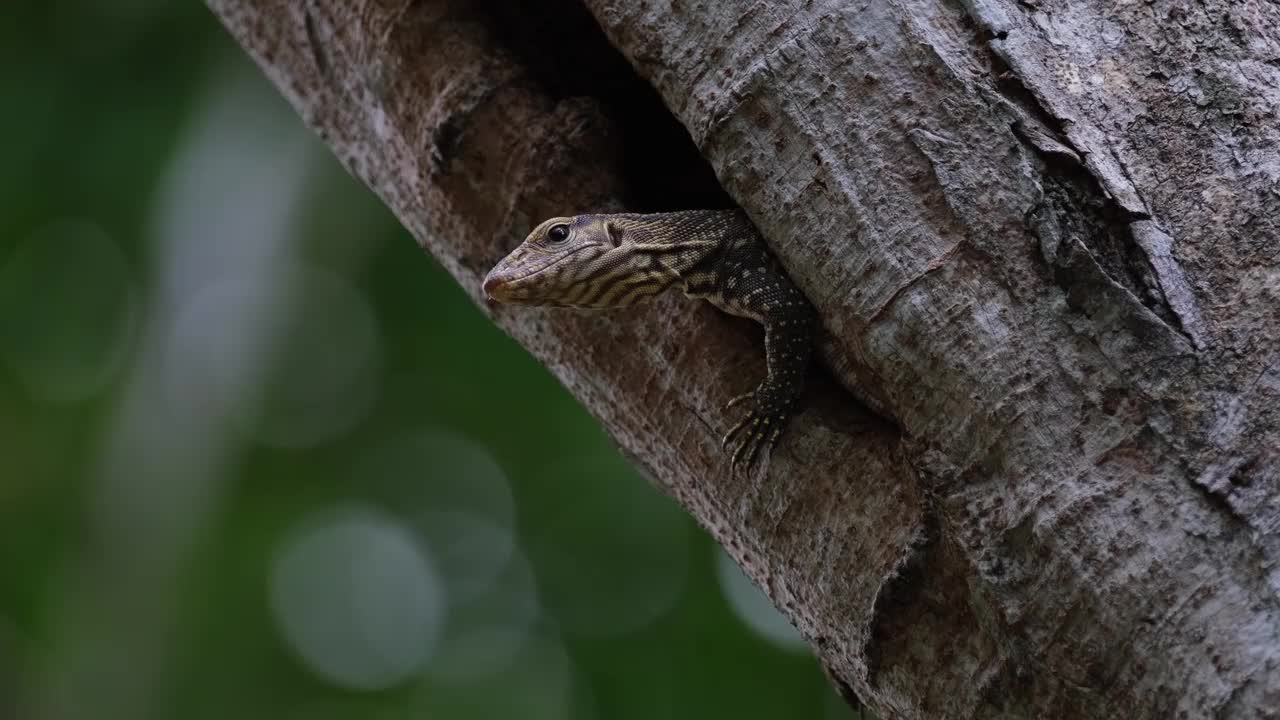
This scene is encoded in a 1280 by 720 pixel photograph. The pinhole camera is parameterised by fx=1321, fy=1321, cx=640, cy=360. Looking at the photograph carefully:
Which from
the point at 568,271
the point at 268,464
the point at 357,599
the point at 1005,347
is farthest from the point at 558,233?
the point at 357,599

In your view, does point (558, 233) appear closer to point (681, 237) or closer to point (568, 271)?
point (568, 271)

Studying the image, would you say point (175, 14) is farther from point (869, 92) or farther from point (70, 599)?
point (869, 92)

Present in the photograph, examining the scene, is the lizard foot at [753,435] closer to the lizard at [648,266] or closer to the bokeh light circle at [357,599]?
the lizard at [648,266]

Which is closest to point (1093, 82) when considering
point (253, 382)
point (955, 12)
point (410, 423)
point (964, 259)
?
point (955, 12)

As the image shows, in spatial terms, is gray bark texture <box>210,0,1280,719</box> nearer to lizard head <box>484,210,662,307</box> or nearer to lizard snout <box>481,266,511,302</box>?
lizard head <box>484,210,662,307</box>

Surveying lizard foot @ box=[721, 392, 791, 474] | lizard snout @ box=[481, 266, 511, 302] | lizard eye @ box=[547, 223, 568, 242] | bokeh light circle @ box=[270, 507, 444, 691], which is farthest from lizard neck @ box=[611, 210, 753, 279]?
bokeh light circle @ box=[270, 507, 444, 691]

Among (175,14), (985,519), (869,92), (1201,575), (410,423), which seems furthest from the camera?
(410,423)

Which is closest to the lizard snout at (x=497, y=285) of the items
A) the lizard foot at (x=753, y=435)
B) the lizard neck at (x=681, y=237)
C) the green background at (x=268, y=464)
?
the lizard neck at (x=681, y=237)

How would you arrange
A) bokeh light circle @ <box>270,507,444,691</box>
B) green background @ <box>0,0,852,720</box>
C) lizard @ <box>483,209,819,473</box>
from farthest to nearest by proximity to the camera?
1. bokeh light circle @ <box>270,507,444,691</box>
2. green background @ <box>0,0,852,720</box>
3. lizard @ <box>483,209,819,473</box>
